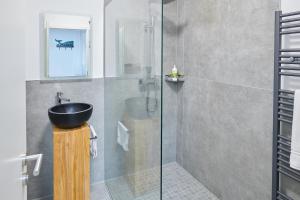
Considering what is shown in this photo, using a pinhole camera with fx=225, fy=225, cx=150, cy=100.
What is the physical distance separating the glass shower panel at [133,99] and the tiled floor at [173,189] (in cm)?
1

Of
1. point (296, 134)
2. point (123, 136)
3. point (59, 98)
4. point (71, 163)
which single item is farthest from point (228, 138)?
point (59, 98)

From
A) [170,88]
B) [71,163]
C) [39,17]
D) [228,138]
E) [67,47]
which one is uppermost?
[39,17]

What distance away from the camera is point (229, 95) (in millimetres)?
2188

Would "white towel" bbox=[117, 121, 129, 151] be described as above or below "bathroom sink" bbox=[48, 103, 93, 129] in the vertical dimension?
below

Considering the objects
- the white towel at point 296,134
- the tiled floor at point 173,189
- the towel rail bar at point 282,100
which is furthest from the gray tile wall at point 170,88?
the white towel at point 296,134

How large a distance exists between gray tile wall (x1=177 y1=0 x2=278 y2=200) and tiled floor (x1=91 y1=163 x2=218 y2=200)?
10 cm

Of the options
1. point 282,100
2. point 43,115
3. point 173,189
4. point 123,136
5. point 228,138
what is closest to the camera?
point 282,100

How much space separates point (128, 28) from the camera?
1.92m

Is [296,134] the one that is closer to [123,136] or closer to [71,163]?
[123,136]

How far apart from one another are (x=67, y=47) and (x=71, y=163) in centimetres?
122

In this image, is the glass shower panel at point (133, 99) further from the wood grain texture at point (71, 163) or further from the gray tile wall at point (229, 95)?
→ the gray tile wall at point (229, 95)

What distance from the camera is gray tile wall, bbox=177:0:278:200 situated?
6.01ft

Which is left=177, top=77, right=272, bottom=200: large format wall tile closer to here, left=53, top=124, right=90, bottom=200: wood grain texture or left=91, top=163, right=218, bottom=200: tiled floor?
left=91, top=163, right=218, bottom=200: tiled floor

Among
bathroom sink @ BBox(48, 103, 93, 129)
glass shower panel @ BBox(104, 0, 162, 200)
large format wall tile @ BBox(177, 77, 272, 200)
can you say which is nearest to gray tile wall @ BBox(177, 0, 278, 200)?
large format wall tile @ BBox(177, 77, 272, 200)
